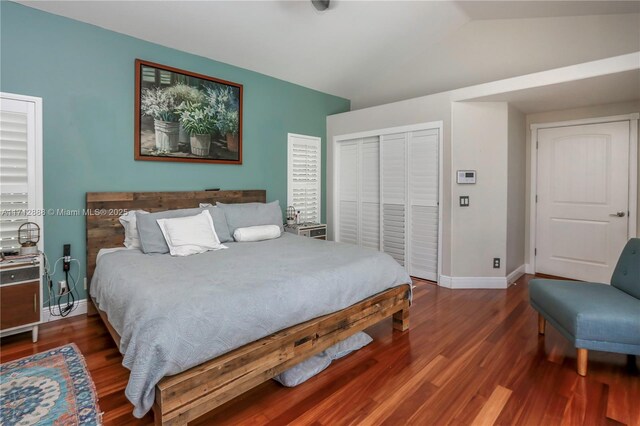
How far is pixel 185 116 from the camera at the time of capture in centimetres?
366

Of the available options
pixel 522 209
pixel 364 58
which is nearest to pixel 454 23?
pixel 364 58

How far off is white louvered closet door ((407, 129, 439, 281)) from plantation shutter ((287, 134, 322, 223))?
58.5 inches

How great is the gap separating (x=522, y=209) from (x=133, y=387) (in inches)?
188

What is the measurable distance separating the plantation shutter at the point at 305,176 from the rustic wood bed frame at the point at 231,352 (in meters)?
1.85

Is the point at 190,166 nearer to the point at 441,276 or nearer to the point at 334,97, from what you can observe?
the point at 334,97

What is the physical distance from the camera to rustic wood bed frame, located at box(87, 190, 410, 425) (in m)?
1.53

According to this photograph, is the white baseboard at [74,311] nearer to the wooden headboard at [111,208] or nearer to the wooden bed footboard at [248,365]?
the wooden headboard at [111,208]

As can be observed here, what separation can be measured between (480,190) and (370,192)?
1.50m

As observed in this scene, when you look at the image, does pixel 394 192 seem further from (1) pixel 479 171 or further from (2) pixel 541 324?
(2) pixel 541 324

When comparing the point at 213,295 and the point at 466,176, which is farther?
the point at 466,176

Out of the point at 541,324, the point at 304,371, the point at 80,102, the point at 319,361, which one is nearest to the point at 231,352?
the point at 304,371

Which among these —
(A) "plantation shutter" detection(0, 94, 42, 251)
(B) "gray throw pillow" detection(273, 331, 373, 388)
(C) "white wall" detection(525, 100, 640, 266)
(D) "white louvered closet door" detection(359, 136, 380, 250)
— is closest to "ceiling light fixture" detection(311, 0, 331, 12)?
(D) "white louvered closet door" detection(359, 136, 380, 250)

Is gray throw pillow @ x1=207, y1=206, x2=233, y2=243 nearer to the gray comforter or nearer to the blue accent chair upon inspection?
the gray comforter

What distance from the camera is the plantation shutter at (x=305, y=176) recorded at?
485cm
